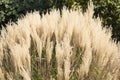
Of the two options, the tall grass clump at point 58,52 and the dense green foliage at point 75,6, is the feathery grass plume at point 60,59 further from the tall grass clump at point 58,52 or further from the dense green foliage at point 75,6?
the dense green foliage at point 75,6

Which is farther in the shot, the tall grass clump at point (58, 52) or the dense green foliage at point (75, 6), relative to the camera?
the dense green foliage at point (75, 6)

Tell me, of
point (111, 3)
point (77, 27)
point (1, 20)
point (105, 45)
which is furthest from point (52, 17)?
point (1, 20)

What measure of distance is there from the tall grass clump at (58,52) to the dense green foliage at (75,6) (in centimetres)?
170

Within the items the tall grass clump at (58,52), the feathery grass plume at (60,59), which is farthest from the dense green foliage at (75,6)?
the feathery grass plume at (60,59)

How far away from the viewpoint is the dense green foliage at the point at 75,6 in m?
6.59

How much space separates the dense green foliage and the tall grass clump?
1703mm

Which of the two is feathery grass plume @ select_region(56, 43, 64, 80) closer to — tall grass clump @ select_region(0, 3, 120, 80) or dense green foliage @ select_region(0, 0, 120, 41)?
tall grass clump @ select_region(0, 3, 120, 80)

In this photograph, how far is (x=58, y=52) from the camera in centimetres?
382

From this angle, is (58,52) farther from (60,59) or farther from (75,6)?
(75,6)

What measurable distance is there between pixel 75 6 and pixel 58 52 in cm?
267

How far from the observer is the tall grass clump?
3.91 meters

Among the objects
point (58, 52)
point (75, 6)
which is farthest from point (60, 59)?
point (75, 6)

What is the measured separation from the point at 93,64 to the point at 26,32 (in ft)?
3.02

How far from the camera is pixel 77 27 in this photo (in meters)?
4.56
